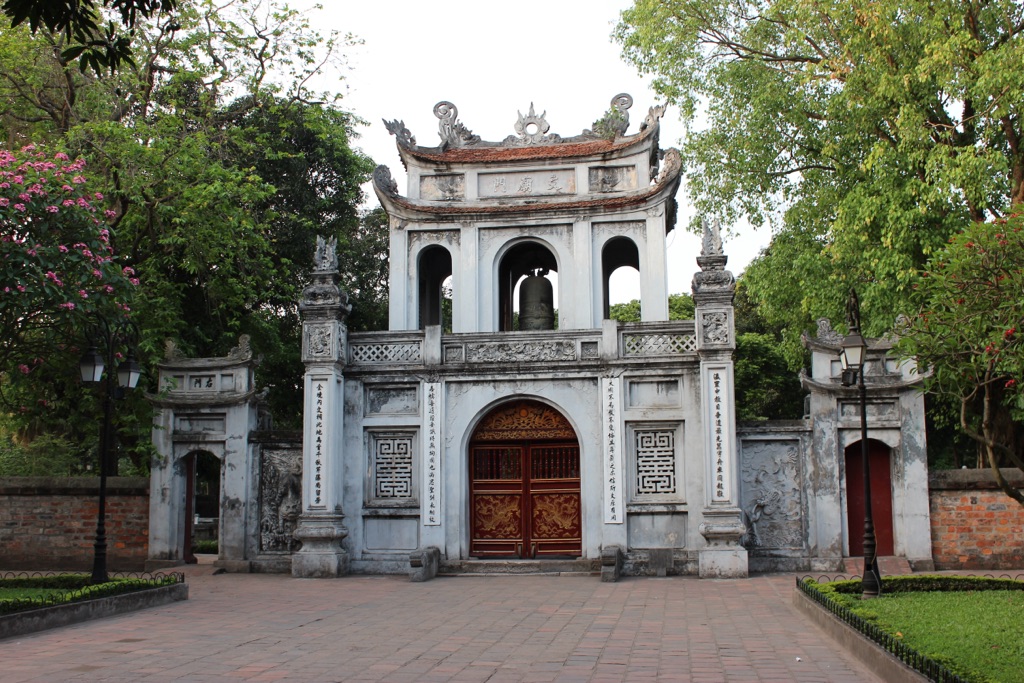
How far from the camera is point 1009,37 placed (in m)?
18.1

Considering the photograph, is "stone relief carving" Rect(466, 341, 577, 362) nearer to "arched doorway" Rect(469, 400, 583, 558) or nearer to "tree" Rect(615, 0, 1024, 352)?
"arched doorway" Rect(469, 400, 583, 558)

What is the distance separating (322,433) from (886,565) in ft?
32.4

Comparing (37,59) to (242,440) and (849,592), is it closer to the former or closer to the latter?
(242,440)

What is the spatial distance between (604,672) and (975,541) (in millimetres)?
10755

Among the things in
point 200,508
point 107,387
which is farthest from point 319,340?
point 200,508

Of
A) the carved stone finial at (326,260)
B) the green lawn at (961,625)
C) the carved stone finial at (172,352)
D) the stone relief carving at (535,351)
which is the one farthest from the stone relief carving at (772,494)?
the carved stone finial at (172,352)

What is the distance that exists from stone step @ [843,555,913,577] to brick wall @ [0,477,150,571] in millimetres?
12687

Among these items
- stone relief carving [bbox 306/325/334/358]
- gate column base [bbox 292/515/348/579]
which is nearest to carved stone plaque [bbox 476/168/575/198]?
stone relief carving [bbox 306/325/334/358]

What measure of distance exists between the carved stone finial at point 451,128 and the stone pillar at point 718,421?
6.30m

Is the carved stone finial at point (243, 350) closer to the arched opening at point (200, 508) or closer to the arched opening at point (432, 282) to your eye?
the arched opening at point (200, 508)

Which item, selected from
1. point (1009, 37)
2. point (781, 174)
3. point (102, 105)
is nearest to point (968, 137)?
point (1009, 37)

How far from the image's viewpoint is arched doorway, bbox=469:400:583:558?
17594 mm

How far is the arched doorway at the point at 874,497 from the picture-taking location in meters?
Answer: 16.5

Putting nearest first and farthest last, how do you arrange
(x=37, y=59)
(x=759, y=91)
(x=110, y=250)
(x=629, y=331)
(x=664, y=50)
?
(x=110, y=250) → (x=629, y=331) → (x=37, y=59) → (x=759, y=91) → (x=664, y=50)
